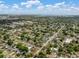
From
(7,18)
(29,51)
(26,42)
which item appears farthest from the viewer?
(7,18)

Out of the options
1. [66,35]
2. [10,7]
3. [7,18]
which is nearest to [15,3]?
[10,7]

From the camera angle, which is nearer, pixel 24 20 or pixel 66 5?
pixel 66 5

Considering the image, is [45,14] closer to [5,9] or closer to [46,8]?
[46,8]

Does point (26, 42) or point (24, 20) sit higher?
point (24, 20)

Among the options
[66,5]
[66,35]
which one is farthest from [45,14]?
[66,35]

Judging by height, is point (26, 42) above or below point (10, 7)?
below

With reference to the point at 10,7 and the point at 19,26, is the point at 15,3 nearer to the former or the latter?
the point at 10,7

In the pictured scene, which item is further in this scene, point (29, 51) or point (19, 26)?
point (19, 26)

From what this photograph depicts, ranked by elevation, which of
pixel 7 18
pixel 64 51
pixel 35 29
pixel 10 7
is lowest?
pixel 64 51

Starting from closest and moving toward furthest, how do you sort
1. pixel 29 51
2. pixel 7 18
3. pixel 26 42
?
pixel 29 51 → pixel 26 42 → pixel 7 18
